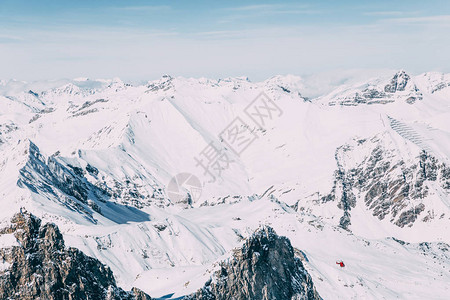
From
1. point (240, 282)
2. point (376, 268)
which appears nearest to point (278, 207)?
point (376, 268)

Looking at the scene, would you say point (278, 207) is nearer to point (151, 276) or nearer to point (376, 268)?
point (376, 268)

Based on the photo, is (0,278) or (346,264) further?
(346,264)

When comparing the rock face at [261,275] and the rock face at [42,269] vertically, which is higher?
the rock face at [42,269]

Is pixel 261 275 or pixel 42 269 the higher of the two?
pixel 42 269

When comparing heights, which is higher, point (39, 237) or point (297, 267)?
point (39, 237)

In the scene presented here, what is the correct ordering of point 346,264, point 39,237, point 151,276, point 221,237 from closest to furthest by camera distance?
point 39,237 < point 151,276 < point 346,264 < point 221,237
